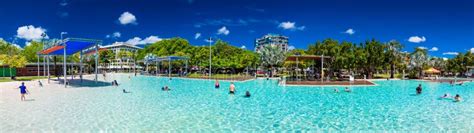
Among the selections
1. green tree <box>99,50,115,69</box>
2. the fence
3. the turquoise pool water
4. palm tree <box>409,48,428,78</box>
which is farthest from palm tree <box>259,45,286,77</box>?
green tree <box>99,50,115,69</box>

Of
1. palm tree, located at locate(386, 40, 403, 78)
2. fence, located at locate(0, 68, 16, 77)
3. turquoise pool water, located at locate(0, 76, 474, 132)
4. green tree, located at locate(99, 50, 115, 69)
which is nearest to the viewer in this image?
turquoise pool water, located at locate(0, 76, 474, 132)

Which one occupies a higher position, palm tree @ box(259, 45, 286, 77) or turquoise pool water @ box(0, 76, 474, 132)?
palm tree @ box(259, 45, 286, 77)

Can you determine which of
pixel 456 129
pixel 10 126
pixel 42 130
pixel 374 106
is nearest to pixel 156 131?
pixel 42 130

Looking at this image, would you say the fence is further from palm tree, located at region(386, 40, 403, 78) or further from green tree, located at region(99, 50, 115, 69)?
green tree, located at region(99, 50, 115, 69)

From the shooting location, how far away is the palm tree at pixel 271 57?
213ft

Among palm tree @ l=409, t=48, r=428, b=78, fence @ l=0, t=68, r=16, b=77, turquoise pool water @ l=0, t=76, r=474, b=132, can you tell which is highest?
palm tree @ l=409, t=48, r=428, b=78

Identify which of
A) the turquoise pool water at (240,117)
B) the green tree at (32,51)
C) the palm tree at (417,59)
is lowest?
the turquoise pool water at (240,117)

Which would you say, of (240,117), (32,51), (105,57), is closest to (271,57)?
(240,117)

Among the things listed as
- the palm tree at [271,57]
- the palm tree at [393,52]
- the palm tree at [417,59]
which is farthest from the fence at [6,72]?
the palm tree at [417,59]

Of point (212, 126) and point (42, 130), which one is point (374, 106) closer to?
point (212, 126)

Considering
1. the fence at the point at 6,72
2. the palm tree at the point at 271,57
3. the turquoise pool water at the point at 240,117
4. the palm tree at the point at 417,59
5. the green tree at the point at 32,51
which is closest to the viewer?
the turquoise pool water at the point at 240,117

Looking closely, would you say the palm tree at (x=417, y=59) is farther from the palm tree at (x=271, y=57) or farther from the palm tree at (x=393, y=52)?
the palm tree at (x=271, y=57)

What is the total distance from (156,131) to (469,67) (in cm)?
6664

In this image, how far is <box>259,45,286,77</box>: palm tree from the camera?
6500cm
